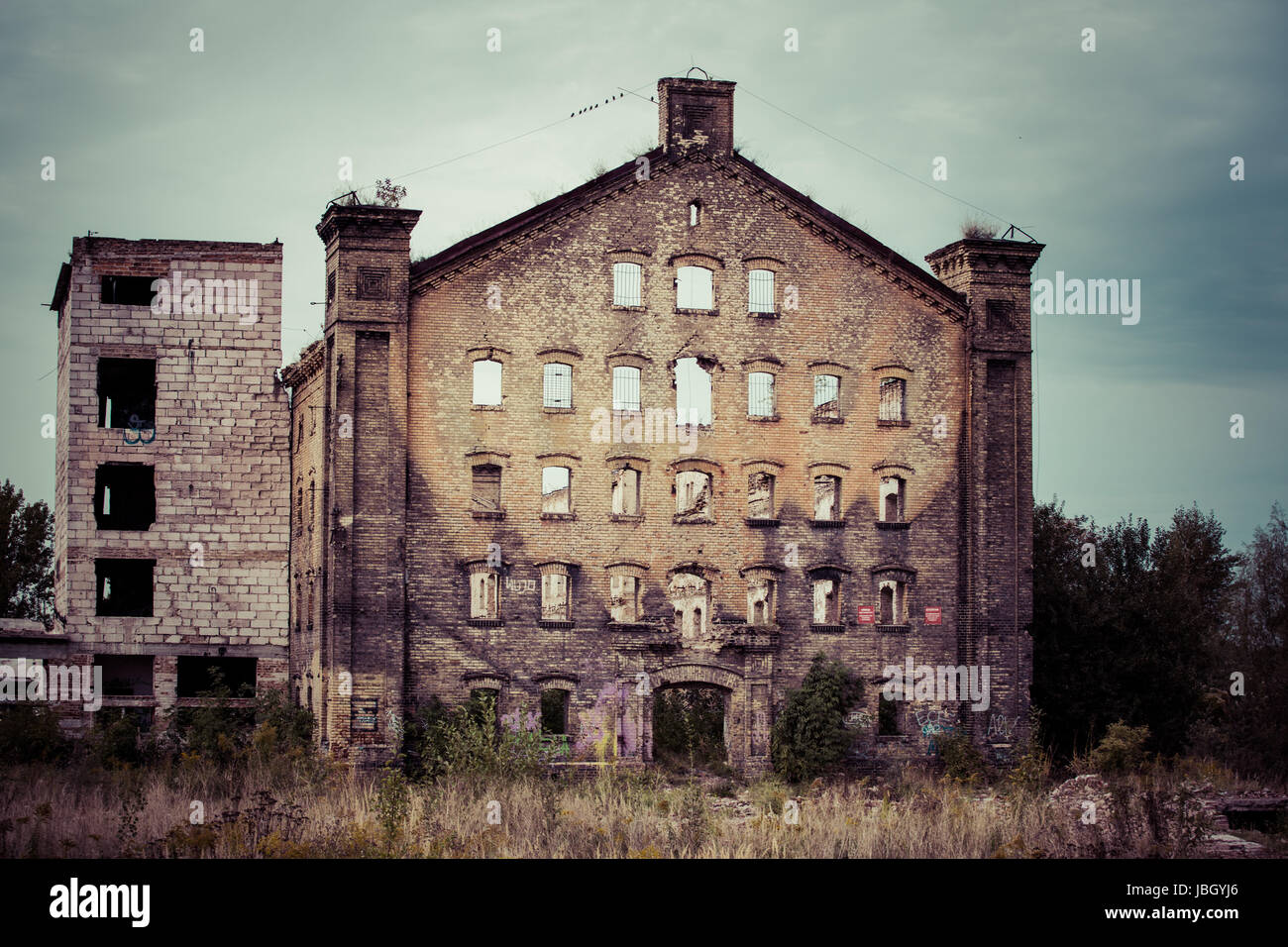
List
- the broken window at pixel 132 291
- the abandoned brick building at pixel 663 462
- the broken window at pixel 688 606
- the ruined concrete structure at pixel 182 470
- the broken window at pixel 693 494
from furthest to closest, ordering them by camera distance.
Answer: the broken window at pixel 132 291 < the ruined concrete structure at pixel 182 470 < the broken window at pixel 693 494 < the broken window at pixel 688 606 < the abandoned brick building at pixel 663 462

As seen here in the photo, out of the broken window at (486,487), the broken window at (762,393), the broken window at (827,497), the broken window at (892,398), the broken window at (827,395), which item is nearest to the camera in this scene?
the broken window at (486,487)

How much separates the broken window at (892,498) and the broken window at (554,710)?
799 centimetres

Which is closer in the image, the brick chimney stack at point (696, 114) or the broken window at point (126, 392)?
the brick chimney stack at point (696, 114)

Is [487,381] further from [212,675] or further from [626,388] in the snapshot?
[212,675]

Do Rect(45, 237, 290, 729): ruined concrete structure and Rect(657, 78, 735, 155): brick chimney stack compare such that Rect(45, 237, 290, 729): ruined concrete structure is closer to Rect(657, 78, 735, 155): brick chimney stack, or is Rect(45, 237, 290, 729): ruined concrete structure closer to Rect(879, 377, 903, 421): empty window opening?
Rect(657, 78, 735, 155): brick chimney stack

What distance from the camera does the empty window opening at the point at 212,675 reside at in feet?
108

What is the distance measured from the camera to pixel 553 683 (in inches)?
1131

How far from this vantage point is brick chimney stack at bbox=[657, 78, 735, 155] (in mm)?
30766

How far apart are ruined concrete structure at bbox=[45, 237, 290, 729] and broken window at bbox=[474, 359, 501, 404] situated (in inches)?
271

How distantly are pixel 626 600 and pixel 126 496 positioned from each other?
14.8 metres

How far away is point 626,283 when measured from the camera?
A: 98.8ft

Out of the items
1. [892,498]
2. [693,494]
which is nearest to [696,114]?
[693,494]

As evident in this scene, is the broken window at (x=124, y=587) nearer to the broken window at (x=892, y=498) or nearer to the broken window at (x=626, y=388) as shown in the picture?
the broken window at (x=626, y=388)

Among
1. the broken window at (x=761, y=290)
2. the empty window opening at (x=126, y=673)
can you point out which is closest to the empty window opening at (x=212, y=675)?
the empty window opening at (x=126, y=673)
